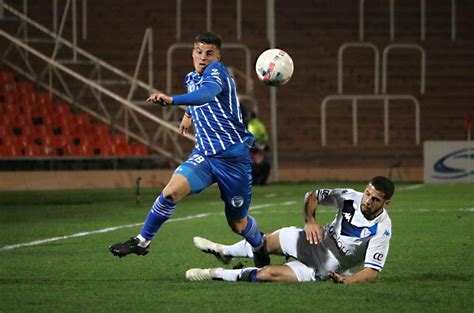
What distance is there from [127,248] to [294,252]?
1.37m

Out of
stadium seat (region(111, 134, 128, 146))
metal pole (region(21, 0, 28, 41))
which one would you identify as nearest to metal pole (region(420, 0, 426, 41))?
stadium seat (region(111, 134, 128, 146))

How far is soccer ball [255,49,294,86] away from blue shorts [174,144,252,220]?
858mm

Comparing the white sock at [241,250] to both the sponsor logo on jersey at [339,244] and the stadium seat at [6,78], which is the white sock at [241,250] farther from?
the stadium seat at [6,78]

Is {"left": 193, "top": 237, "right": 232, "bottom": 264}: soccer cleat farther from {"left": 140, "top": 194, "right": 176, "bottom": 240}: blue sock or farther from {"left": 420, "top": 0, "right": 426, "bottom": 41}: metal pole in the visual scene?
{"left": 420, "top": 0, "right": 426, "bottom": 41}: metal pole

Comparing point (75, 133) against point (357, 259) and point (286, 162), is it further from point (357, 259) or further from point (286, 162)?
point (357, 259)

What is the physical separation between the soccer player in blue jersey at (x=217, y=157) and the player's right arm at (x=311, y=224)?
86 centimetres

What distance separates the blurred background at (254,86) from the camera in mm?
26484

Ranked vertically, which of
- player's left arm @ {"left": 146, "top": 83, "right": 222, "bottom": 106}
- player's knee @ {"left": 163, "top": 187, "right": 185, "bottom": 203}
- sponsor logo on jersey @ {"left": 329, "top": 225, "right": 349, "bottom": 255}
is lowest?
sponsor logo on jersey @ {"left": 329, "top": 225, "right": 349, "bottom": 255}

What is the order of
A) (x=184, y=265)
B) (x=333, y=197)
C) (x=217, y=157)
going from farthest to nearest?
(x=184, y=265)
(x=217, y=157)
(x=333, y=197)

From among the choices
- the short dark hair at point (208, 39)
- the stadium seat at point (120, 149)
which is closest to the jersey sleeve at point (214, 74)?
the short dark hair at point (208, 39)

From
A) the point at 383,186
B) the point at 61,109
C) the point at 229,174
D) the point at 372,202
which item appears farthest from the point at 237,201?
the point at 61,109

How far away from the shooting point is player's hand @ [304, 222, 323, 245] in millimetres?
9156

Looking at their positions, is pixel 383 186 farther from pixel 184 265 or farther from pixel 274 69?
pixel 184 265

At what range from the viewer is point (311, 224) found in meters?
9.25
